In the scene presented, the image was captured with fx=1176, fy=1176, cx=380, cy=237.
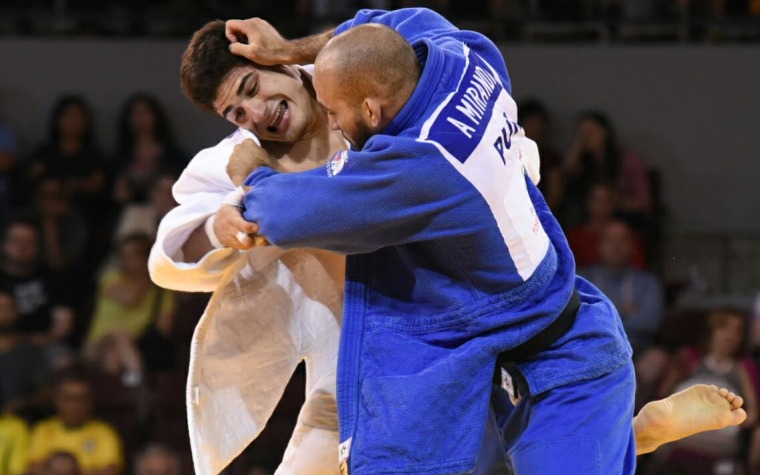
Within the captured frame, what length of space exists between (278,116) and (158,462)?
115 inches

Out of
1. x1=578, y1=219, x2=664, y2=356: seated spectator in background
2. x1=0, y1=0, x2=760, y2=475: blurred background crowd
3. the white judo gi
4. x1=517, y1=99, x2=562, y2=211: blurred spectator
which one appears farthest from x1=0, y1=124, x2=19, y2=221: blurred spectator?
the white judo gi

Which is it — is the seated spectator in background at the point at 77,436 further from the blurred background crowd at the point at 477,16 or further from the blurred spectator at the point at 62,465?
the blurred background crowd at the point at 477,16

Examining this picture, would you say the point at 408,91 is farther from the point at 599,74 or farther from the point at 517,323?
the point at 599,74

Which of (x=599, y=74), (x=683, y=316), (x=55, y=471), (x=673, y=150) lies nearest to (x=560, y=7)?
(x=599, y=74)

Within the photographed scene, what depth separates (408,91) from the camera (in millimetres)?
2305

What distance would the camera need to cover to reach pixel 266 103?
2.75 m

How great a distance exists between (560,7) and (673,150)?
102 centimetres

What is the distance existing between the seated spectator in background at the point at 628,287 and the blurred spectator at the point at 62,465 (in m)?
2.50

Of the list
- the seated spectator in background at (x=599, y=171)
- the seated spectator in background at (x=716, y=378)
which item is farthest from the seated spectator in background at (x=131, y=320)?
the seated spectator in background at (x=716, y=378)

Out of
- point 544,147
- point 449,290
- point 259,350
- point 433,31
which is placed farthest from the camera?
point 544,147

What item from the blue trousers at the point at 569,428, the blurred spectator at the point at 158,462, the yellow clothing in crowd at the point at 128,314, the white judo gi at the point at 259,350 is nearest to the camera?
the blue trousers at the point at 569,428

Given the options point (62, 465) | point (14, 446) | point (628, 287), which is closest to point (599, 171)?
point (628, 287)

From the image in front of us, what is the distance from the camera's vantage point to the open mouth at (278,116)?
2.76m

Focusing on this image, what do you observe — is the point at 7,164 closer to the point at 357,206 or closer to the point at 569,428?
the point at 357,206
